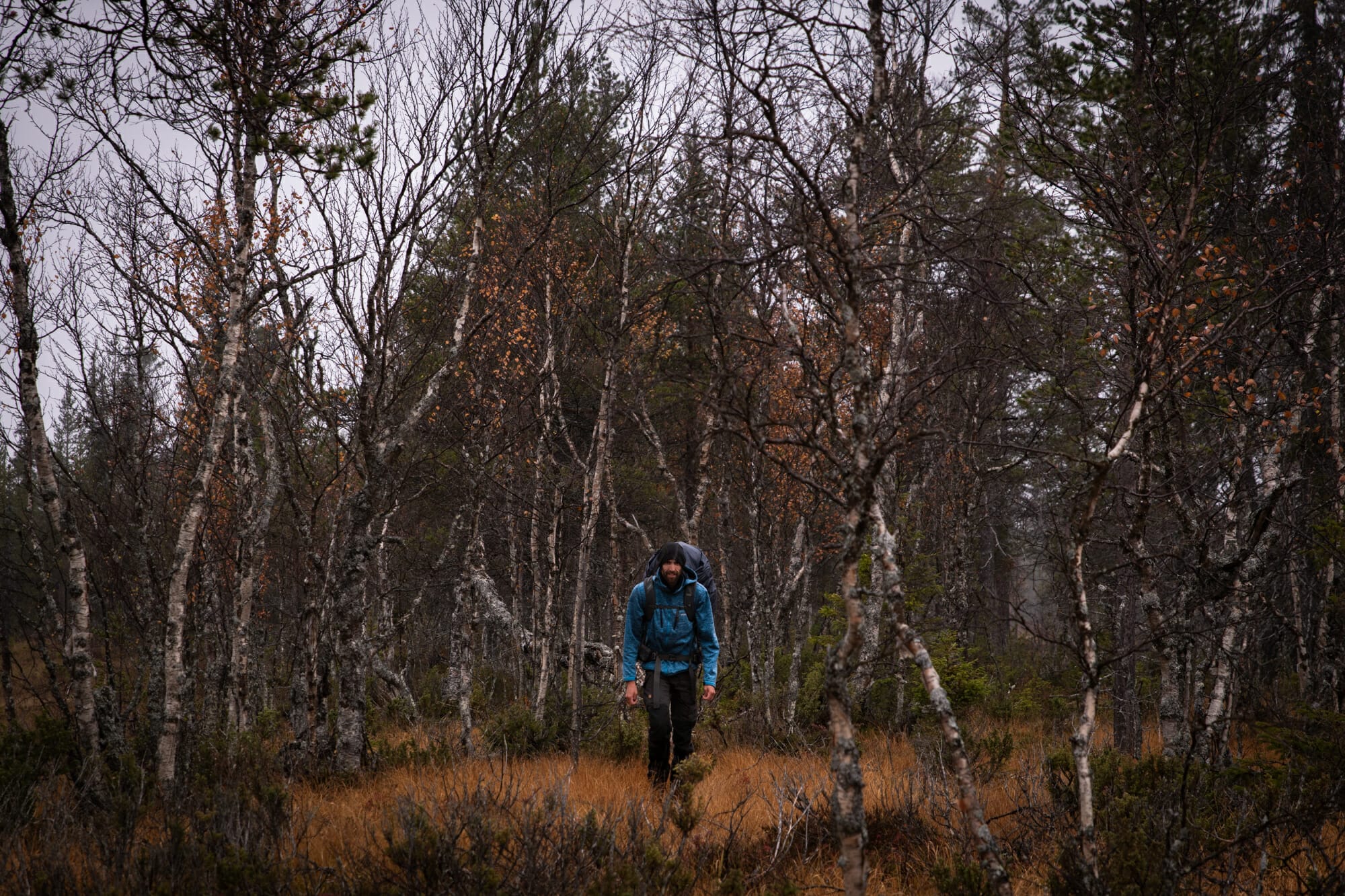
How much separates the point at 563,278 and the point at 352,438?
3717mm

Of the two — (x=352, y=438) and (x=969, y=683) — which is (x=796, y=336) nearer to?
(x=352, y=438)

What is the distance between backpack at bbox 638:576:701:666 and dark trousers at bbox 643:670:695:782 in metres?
0.11

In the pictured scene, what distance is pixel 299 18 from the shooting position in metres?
4.75

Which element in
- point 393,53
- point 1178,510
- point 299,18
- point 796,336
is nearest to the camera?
point 796,336

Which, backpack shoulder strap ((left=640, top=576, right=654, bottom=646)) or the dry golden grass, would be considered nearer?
the dry golden grass

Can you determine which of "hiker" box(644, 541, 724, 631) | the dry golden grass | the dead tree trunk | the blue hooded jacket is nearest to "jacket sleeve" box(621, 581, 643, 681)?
the blue hooded jacket

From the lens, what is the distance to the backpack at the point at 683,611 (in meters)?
5.29

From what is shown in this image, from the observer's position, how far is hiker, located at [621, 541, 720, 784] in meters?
5.24

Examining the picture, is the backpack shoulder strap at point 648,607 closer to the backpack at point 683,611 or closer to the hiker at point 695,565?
the backpack at point 683,611

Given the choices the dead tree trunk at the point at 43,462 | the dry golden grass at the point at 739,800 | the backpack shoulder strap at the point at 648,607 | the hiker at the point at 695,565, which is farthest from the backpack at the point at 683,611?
the dead tree trunk at the point at 43,462

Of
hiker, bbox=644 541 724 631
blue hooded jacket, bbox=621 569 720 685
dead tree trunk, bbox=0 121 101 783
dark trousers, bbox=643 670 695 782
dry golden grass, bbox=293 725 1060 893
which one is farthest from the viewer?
hiker, bbox=644 541 724 631

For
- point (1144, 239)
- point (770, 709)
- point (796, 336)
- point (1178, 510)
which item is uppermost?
point (1144, 239)

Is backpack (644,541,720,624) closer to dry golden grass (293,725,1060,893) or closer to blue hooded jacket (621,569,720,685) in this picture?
blue hooded jacket (621,569,720,685)

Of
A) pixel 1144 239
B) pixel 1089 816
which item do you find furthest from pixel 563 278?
pixel 1089 816
